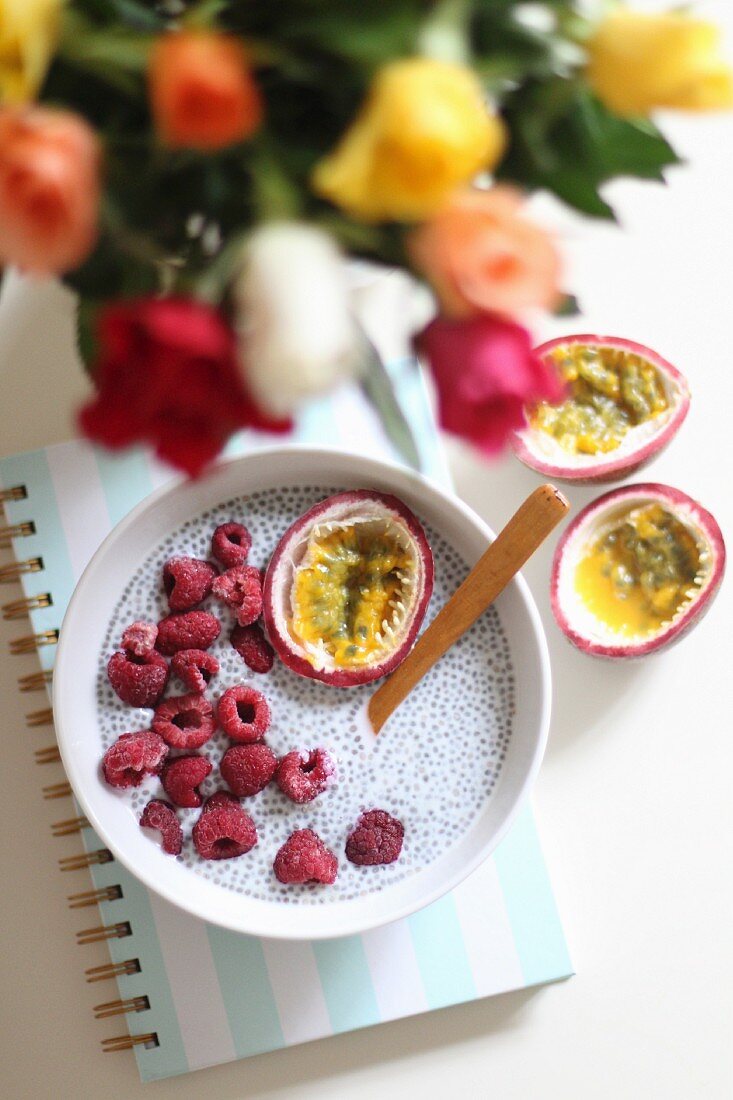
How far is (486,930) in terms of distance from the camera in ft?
3.83

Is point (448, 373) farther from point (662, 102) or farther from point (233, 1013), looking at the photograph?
point (233, 1013)

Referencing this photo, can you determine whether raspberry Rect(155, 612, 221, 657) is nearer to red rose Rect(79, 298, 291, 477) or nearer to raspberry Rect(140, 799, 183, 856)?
raspberry Rect(140, 799, 183, 856)

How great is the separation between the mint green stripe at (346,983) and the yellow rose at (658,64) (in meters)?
0.97

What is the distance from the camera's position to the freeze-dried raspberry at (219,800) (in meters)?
1.06

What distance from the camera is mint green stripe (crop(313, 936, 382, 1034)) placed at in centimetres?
115

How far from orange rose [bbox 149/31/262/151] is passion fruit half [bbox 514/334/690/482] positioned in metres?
0.79

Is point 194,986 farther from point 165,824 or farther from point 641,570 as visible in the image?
point 641,570

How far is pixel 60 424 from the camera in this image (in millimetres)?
1181

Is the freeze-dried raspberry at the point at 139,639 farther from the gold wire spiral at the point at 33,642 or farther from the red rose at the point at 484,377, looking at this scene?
the red rose at the point at 484,377

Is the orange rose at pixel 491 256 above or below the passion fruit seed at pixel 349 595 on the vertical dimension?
above

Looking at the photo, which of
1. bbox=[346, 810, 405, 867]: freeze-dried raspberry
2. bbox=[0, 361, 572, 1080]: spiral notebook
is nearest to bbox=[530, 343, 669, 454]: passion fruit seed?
bbox=[0, 361, 572, 1080]: spiral notebook

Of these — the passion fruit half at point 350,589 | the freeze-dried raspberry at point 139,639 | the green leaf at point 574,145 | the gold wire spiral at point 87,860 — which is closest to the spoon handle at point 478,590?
the passion fruit half at point 350,589

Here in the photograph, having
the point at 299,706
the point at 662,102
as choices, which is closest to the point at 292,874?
the point at 299,706

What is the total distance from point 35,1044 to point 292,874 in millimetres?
410
